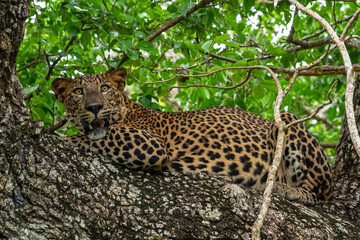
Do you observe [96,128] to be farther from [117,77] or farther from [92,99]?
[117,77]

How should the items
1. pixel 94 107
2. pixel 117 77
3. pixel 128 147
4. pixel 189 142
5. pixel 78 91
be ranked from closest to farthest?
pixel 128 147 < pixel 94 107 < pixel 78 91 < pixel 189 142 < pixel 117 77

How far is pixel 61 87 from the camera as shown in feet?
19.5

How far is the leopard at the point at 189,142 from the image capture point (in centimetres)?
512

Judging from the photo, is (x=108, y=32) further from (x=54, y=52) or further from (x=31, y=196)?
(x=31, y=196)

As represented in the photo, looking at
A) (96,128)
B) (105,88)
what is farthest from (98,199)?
(105,88)

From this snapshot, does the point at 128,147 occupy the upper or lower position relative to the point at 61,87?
lower

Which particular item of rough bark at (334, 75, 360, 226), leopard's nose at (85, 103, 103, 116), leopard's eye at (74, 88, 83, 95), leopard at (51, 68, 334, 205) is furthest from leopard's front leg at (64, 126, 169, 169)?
rough bark at (334, 75, 360, 226)

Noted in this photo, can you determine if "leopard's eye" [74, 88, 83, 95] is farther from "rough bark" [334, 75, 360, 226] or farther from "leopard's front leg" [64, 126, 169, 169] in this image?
"rough bark" [334, 75, 360, 226]

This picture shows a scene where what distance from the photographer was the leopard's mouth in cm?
520

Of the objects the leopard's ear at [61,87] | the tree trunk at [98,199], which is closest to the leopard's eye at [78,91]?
the leopard's ear at [61,87]

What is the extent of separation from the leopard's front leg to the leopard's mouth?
80 millimetres

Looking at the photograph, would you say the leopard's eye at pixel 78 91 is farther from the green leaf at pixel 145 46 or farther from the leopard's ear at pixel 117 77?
the green leaf at pixel 145 46

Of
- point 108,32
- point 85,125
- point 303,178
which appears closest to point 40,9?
point 108,32

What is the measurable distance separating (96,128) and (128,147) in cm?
59
